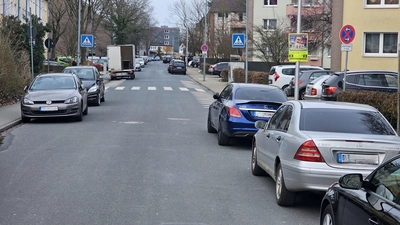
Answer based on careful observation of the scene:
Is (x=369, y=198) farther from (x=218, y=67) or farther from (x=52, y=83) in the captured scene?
(x=218, y=67)

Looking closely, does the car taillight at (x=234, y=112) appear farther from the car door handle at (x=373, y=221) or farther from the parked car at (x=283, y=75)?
the parked car at (x=283, y=75)

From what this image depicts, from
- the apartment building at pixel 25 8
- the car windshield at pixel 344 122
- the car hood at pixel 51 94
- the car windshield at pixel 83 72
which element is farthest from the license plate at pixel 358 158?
the apartment building at pixel 25 8

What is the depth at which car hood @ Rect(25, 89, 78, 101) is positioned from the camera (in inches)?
676

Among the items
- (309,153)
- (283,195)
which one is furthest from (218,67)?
(309,153)

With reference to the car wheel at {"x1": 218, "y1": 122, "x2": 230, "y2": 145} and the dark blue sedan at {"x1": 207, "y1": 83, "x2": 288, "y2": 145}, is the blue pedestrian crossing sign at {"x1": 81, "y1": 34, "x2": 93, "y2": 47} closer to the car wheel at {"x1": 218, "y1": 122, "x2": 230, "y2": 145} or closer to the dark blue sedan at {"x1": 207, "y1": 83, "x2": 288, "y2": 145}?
the dark blue sedan at {"x1": 207, "y1": 83, "x2": 288, "y2": 145}

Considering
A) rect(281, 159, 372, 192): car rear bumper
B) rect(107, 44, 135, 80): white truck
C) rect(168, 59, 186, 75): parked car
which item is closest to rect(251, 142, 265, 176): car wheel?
rect(281, 159, 372, 192): car rear bumper

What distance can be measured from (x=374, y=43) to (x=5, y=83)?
18.8m

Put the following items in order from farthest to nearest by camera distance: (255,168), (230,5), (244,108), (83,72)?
1. (230,5)
2. (83,72)
3. (244,108)
4. (255,168)

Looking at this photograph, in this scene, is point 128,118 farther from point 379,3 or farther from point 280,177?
point 379,3

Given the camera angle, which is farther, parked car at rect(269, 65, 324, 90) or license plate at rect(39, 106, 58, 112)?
parked car at rect(269, 65, 324, 90)

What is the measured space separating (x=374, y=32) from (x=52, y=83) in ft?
62.4

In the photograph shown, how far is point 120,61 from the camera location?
4956cm

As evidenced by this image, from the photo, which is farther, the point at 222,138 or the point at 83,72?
the point at 83,72

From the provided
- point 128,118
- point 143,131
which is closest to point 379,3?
point 128,118
